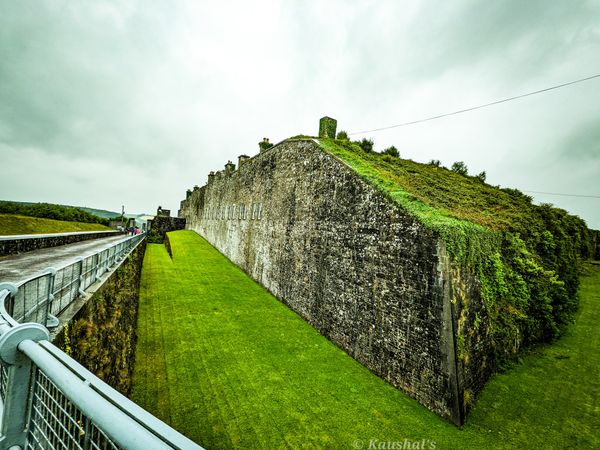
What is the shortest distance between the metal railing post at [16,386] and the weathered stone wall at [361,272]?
6.76 m

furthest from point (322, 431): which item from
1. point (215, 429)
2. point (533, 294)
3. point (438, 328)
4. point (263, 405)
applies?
point (533, 294)

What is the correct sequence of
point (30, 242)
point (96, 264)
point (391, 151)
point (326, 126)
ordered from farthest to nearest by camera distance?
point (391, 151)
point (326, 126)
point (30, 242)
point (96, 264)

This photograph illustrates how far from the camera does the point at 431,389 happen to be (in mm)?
6426

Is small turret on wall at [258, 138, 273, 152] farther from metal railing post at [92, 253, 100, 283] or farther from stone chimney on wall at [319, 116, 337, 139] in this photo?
metal railing post at [92, 253, 100, 283]

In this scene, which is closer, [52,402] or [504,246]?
[52,402]

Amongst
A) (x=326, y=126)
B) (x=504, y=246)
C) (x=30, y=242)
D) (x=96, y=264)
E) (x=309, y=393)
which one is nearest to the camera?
(x=96, y=264)

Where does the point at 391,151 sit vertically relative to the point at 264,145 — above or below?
below

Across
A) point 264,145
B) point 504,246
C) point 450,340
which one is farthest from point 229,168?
point 450,340

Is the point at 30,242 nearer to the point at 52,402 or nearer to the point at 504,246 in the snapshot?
the point at 52,402

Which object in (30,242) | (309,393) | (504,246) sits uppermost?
(504,246)

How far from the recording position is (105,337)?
5.63 meters

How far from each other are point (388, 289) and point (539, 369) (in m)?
4.98

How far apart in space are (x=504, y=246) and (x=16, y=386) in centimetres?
1044

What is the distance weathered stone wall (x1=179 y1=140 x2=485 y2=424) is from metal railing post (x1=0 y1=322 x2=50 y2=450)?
6764mm
